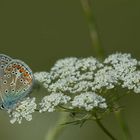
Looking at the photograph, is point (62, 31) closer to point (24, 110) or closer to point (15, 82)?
point (15, 82)

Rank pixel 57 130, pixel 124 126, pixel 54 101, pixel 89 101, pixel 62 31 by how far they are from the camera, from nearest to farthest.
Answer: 1. pixel 89 101
2. pixel 54 101
3. pixel 124 126
4. pixel 57 130
5. pixel 62 31

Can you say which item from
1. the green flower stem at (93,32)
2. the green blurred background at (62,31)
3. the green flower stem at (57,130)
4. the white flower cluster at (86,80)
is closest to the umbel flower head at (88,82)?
the white flower cluster at (86,80)

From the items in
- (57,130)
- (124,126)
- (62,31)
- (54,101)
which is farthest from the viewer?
(62,31)

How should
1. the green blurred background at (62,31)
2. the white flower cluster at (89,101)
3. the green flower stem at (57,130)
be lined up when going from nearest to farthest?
the white flower cluster at (89,101) < the green flower stem at (57,130) < the green blurred background at (62,31)

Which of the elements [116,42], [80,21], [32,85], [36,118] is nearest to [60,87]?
[32,85]

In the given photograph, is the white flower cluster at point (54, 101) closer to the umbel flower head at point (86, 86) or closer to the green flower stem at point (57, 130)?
the umbel flower head at point (86, 86)

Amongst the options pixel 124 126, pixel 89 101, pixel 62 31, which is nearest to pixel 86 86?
pixel 89 101

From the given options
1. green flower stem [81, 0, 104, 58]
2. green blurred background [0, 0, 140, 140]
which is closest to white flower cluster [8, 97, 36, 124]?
green flower stem [81, 0, 104, 58]

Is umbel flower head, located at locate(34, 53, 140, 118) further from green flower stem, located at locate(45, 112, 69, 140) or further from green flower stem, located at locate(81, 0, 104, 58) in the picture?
green flower stem, located at locate(45, 112, 69, 140)

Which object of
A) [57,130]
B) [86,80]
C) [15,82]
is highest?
[86,80]
